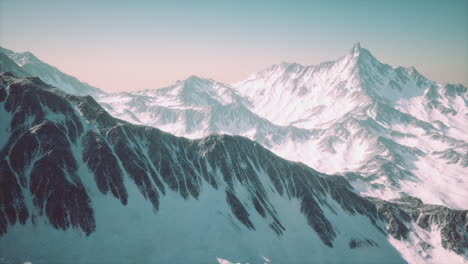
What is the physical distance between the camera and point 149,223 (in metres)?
75.4

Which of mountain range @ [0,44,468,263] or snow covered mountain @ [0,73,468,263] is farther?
mountain range @ [0,44,468,263]

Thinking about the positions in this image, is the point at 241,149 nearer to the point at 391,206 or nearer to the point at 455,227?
the point at 391,206

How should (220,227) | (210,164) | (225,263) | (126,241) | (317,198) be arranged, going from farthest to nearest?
(317,198), (210,164), (220,227), (225,263), (126,241)

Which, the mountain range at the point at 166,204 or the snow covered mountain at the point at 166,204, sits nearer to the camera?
the snow covered mountain at the point at 166,204

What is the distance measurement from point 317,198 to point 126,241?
80.7 m

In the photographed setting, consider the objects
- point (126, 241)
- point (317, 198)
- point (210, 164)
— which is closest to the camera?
point (126, 241)

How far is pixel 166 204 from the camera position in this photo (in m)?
84.8

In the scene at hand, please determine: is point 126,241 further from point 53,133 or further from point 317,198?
point 317,198

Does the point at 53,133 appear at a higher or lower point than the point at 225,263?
higher

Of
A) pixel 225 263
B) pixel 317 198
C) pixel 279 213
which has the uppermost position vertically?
pixel 317 198

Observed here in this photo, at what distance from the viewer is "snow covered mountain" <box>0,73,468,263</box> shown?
6319cm

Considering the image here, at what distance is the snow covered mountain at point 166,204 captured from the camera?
63.2 m

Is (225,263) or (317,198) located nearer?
(225,263)

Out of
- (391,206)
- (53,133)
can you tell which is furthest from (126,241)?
(391,206)
